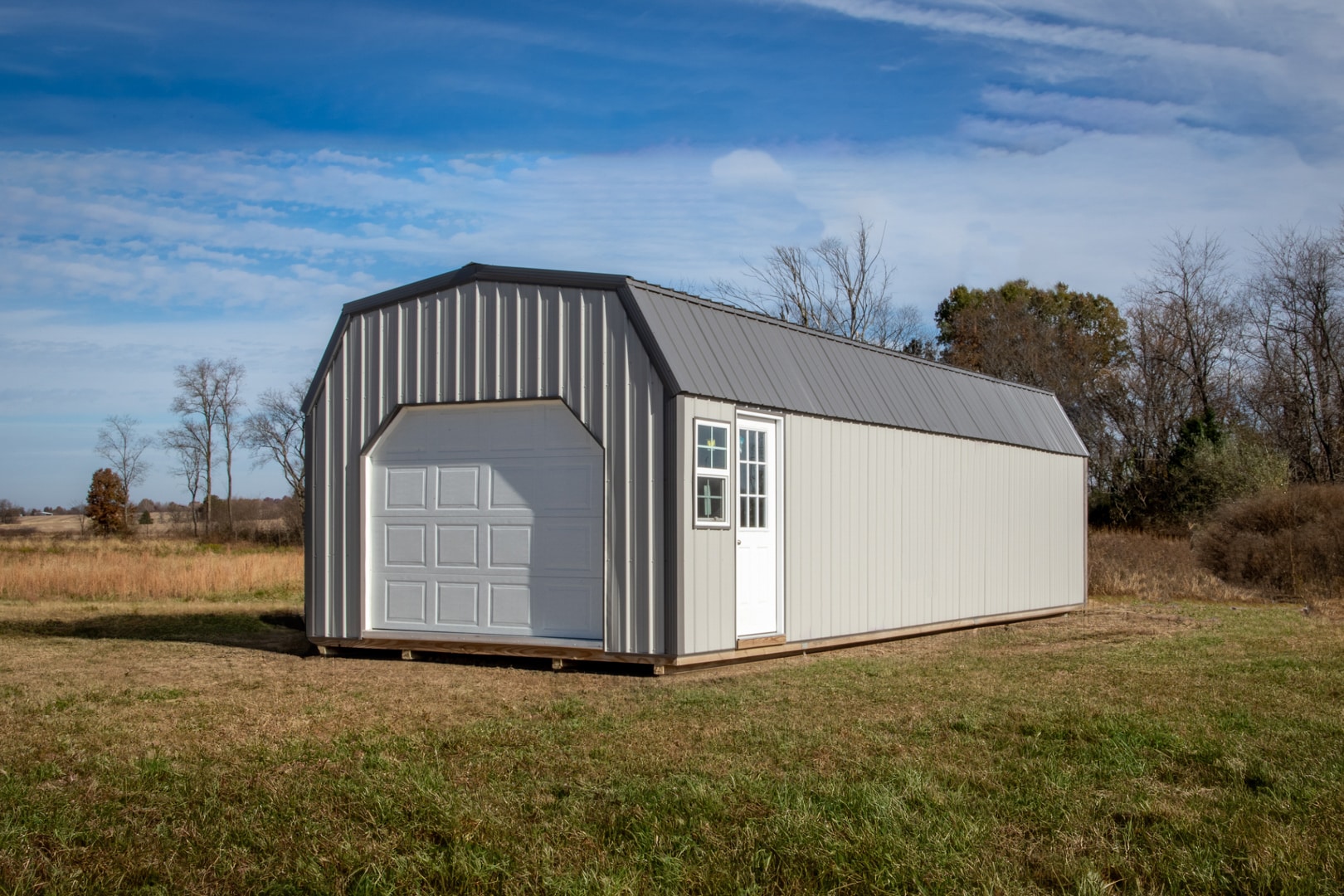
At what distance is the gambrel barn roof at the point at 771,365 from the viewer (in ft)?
33.7

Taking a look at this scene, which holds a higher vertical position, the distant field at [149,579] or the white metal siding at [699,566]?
the white metal siding at [699,566]

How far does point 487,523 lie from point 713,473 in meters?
2.36

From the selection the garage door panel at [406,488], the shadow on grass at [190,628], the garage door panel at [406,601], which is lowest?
the shadow on grass at [190,628]

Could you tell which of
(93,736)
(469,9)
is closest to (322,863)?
(93,736)

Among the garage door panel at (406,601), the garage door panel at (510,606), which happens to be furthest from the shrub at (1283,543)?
the garage door panel at (406,601)

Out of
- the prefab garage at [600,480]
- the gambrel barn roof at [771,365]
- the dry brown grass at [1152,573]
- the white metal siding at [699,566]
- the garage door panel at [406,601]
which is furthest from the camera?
the dry brown grass at [1152,573]

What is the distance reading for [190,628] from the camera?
14.5 m

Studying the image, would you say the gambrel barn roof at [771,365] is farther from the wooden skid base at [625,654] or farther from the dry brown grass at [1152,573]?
the dry brown grass at [1152,573]

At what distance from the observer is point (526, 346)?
10.8m

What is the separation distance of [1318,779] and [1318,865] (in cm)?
145

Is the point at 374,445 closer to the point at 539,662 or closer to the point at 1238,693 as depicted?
the point at 539,662

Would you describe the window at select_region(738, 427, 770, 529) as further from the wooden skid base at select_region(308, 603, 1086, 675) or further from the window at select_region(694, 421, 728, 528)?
the wooden skid base at select_region(308, 603, 1086, 675)

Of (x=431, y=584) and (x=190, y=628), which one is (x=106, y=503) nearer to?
(x=190, y=628)

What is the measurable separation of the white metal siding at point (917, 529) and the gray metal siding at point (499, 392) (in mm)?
1796
